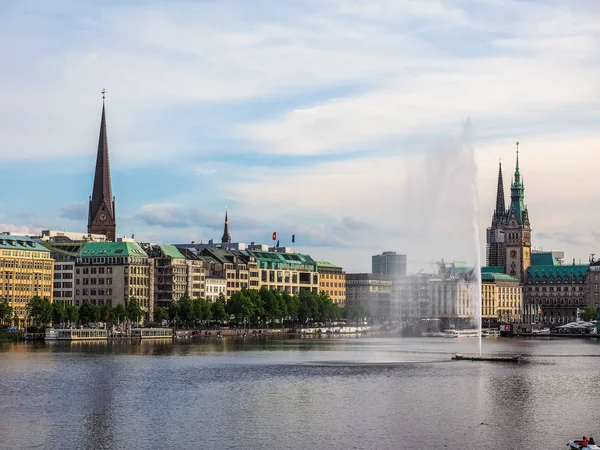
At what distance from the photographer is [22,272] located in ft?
561

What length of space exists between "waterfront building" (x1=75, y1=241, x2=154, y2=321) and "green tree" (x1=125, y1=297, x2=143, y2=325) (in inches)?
463

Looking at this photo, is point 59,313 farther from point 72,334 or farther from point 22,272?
point 22,272

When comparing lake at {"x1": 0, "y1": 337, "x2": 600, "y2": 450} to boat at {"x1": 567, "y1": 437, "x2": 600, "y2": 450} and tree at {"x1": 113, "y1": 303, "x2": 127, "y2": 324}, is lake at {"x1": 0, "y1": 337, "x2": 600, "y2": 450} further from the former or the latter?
tree at {"x1": 113, "y1": 303, "x2": 127, "y2": 324}

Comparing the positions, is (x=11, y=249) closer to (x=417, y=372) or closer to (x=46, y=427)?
(x=417, y=372)

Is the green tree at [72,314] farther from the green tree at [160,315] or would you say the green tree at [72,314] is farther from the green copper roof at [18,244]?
the green tree at [160,315]

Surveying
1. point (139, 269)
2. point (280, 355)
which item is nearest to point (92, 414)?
point (280, 355)

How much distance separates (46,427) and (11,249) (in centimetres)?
11264

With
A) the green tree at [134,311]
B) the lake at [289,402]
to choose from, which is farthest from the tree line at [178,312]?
the lake at [289,402]

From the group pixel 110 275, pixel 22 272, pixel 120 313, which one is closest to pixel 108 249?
pixel 110 275

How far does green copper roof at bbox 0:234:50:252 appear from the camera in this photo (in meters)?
169

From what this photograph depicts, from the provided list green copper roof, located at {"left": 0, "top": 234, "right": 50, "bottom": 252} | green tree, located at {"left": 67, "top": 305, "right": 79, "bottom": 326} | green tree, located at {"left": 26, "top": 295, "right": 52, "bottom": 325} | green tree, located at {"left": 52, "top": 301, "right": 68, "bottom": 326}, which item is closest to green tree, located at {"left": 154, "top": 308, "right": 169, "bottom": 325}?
green tree, located at {"left": 67, "top": 305, "right": 79, "bottom": 326}

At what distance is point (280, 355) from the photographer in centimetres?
12038

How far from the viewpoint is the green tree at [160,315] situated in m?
178

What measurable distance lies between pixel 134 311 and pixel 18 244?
20.5m
